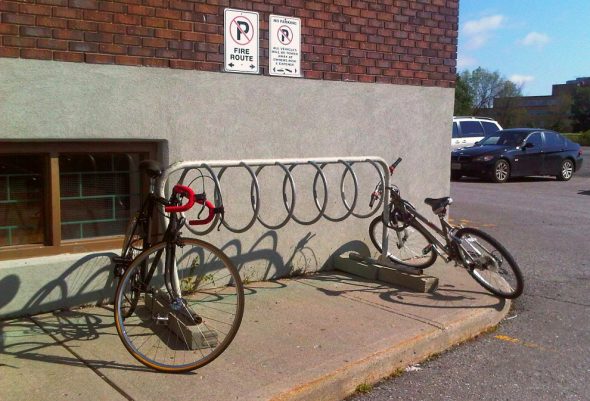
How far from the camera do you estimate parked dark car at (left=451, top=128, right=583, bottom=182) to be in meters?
16.6

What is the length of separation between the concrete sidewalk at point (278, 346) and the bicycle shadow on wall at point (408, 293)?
0.01 m

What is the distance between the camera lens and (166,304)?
410 centimetres

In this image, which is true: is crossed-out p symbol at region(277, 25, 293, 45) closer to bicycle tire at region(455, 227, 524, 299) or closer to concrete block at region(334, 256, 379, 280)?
concrete block at region(334, 256, 379, 280)

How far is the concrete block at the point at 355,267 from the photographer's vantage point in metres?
5.94

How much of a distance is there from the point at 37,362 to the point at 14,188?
1.51 m

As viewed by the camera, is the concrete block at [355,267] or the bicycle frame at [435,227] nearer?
the bicycle frame at [435,227]

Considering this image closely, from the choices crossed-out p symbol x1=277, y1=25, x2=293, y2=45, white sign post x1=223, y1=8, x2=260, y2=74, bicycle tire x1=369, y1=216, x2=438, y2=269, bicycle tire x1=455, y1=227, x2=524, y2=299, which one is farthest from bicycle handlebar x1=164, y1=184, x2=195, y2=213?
bicycle tire x1=369, y1=216, x2=438, y2=269

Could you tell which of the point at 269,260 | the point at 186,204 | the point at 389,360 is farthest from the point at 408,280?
the point at 186,204

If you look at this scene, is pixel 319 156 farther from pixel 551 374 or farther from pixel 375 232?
pixel 551 374

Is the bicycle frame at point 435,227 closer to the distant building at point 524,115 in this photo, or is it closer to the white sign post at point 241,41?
the white sign post at point 241,41

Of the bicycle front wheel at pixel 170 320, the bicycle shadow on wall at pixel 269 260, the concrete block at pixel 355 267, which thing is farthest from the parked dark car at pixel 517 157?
the bicycle front wheel at pixel 170 320

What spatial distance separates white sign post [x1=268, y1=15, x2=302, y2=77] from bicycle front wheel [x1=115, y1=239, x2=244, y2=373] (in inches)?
83.1

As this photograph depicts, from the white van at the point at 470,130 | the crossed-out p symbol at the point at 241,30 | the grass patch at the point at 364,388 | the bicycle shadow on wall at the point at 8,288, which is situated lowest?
the grass patch at the point at 364,388

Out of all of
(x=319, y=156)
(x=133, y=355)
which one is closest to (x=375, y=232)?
(x=319, y=156)
